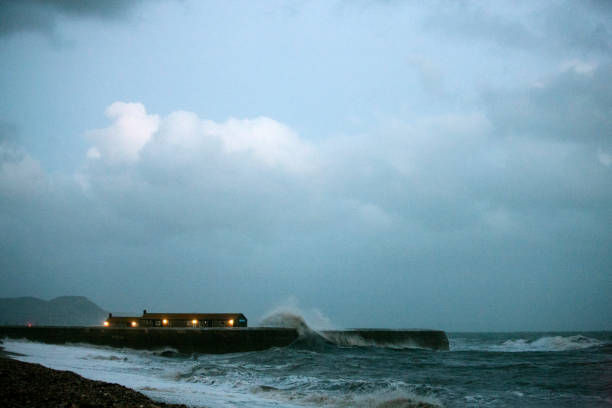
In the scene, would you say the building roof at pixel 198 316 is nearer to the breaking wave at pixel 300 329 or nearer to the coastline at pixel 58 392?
the breaking wave at pixel 300 329

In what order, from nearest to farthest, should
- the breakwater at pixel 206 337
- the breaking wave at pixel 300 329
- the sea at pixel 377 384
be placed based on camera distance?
the sea at pixel 377 384 → the breakwater at pixel 206 337 → the breaking wave at pixel 300 329

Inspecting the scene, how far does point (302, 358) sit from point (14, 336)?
28.1 metres

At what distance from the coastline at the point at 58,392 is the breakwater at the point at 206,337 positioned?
963 inches

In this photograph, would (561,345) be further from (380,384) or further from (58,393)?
(58,393)

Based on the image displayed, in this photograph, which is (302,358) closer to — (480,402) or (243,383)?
(243,383)

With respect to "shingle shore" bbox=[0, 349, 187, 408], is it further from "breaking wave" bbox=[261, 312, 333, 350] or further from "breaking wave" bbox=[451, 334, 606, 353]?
"breaking wave" bbox=[451, 334, 606, 353]


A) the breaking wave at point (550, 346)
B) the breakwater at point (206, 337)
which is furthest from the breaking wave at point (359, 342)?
the breaking wave at point (550, 346)

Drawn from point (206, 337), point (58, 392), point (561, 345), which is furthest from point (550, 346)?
point (58, 392)

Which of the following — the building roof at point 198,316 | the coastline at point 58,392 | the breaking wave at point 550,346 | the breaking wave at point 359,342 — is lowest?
the breaking wave at point 550,346

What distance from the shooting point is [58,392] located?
8297mm

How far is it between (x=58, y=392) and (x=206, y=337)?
1065 inches

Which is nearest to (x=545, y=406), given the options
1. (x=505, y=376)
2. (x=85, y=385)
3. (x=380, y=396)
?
(x=380, y=396)

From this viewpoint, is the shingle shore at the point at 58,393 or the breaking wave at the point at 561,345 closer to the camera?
the shingle shore at the point at 58,393

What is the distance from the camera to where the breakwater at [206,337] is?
34.2m
